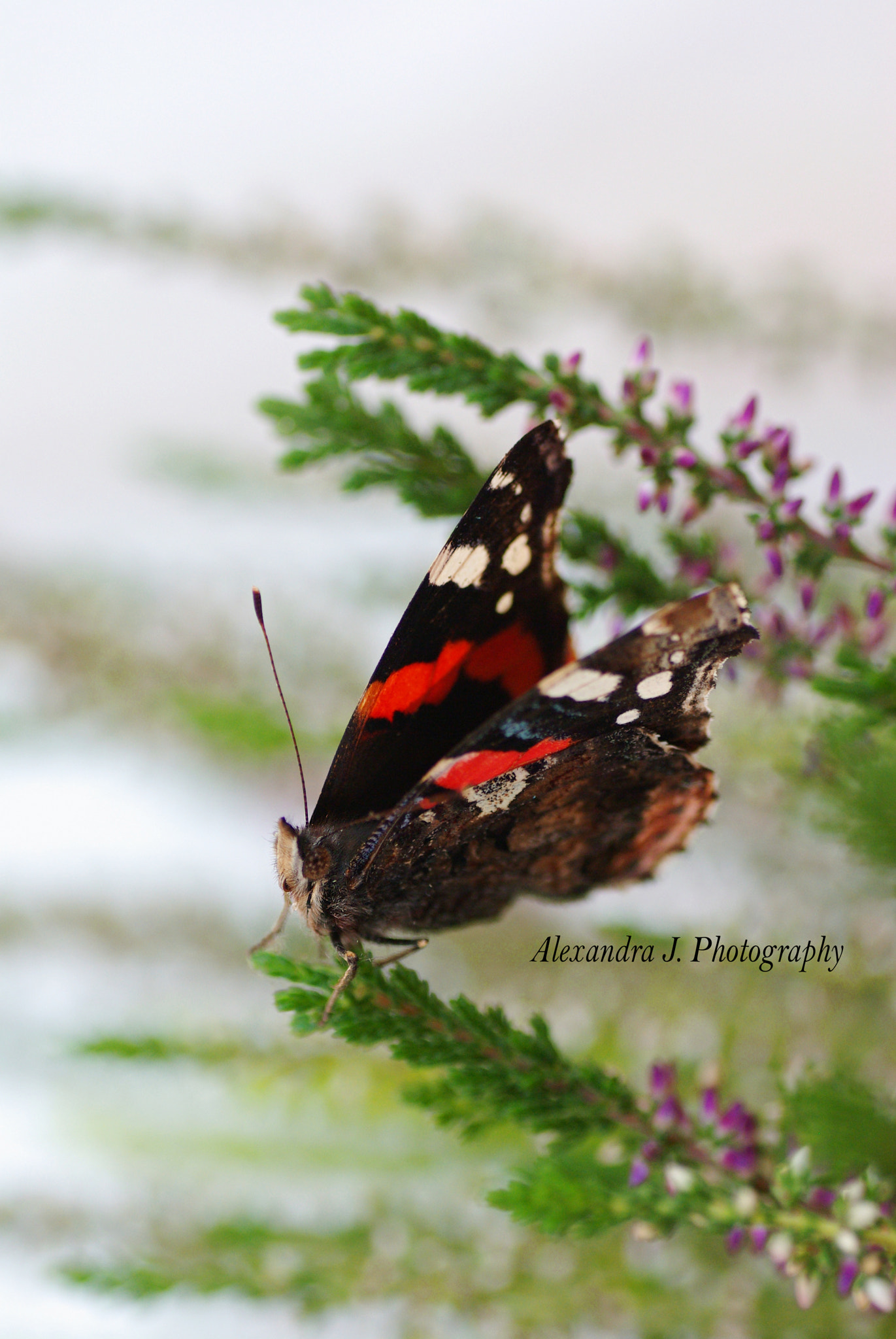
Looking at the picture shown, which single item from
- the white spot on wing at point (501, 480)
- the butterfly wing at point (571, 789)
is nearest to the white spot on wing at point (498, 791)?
the butterfly wing at point (571, 789)

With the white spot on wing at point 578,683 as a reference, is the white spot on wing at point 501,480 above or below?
above

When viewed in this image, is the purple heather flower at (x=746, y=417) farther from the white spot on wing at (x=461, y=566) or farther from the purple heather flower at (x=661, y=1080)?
the purple heather flower at (x=661, y=1080)

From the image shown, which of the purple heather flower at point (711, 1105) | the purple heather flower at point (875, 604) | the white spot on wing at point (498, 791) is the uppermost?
the purple heather flower at point (875, 604)

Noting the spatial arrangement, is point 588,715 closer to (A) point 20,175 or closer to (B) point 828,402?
(A) point 20,175

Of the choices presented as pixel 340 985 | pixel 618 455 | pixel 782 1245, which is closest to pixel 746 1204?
pixel 782 1245

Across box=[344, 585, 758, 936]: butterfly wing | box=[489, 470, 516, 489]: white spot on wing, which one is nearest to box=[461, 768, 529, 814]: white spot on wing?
box=[344, 585, 758, 936]: butterfly wing

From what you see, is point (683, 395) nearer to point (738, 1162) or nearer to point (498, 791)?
point (498, 791)
